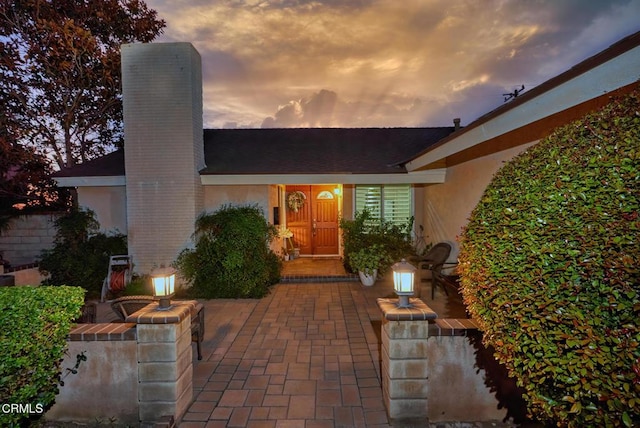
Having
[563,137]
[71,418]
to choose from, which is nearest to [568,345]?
[563,137]

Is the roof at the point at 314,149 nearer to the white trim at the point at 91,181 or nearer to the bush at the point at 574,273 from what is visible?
the white trim at the point at 91,181

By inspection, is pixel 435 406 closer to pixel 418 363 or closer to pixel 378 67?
pixel 418 363

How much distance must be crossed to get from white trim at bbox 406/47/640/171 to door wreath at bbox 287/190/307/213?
7.54m

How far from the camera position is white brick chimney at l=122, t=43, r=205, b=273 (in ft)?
24.5

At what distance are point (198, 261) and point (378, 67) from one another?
8.33m

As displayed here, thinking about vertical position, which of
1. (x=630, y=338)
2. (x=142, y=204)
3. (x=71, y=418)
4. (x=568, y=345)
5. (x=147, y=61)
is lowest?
(x=71, y=418)

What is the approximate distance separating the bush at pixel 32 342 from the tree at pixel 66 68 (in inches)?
425

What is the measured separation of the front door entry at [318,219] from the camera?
11711mm

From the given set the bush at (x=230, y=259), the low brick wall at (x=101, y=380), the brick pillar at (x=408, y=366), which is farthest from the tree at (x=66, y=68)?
the brick pillar at (x=408, y=366)

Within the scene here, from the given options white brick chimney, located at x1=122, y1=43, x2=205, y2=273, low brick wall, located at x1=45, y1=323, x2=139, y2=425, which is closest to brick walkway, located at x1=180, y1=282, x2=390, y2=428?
low brick wall, located at x1=45, y1=323, x2=139, y2=425

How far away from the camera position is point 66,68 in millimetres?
10180

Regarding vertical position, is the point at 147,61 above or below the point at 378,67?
below

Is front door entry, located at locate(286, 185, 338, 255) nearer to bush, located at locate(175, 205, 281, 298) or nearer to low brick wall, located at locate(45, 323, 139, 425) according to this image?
bush, located at locate(175, 205, 281, 298)

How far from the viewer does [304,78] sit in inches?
428
